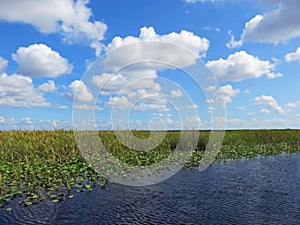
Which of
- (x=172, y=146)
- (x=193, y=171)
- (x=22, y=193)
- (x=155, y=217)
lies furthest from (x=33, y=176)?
(x=172, y=146)

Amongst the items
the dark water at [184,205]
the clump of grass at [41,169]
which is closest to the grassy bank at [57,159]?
the clump of grass at [41,169]

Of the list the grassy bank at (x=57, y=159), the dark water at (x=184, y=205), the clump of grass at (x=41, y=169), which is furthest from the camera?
the grassy bank at (x=57, y=159)

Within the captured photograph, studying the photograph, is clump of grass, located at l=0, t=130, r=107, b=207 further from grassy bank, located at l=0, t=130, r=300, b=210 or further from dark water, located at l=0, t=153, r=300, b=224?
dark water, located at l=0, t=153, r=300, b=224

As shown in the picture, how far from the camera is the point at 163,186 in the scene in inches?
461

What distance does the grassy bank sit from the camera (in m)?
10.7

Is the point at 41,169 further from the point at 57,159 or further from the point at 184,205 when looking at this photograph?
the point at 184,205

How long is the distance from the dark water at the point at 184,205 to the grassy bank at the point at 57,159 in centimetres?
99

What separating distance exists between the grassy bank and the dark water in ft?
3.24

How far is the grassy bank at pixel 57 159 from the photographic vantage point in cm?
1075

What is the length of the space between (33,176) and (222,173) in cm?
841

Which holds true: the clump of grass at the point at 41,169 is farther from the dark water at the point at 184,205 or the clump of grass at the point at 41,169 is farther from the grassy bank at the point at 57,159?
the dark water at the point at 184,205

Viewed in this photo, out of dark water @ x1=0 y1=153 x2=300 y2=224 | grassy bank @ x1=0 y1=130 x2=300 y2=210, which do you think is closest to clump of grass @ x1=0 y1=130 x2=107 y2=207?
grassy bank @ x1=0 y1=130 x2=300 y2=210

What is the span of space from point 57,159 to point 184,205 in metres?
9.01

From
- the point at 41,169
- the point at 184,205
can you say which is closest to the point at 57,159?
the point at 41,169
